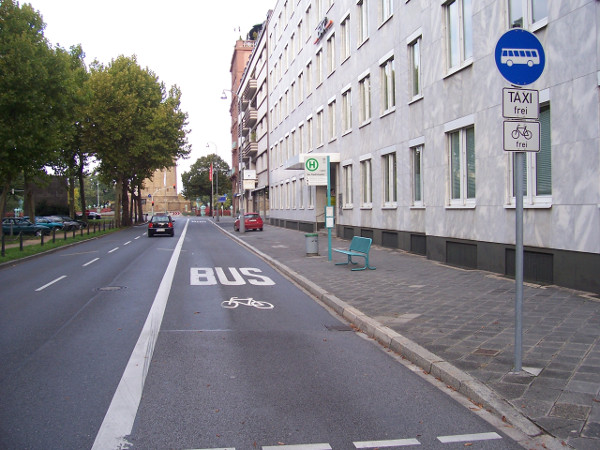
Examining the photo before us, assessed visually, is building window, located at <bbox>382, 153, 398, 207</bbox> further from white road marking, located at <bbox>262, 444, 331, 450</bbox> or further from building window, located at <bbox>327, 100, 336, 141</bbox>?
white road marking, located at <bbox>262, 444, 331, 450</bbox>

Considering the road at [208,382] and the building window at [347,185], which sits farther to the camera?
the building window at [347,185]

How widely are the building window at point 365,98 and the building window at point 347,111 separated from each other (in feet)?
4.85

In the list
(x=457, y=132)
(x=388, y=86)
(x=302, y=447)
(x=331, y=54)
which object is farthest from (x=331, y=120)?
(x=302, y=447)

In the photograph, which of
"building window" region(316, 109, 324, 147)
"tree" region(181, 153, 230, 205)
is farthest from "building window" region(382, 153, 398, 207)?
"tree" region(181, 153, 230, 205)

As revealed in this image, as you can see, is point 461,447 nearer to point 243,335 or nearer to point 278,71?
point 243,335

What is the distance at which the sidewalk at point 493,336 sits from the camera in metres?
4.22

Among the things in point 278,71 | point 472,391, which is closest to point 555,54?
point 472,391

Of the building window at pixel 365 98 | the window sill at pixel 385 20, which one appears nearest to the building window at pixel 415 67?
the window sill at pixel 385 20

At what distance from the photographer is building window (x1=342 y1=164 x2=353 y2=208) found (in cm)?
2464

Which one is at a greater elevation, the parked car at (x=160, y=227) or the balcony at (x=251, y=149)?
the balcony at (x=251, y=149)

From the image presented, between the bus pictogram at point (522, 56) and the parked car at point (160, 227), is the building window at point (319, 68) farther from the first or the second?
the bus pictogram at point (522, 56)

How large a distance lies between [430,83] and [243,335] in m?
10.9

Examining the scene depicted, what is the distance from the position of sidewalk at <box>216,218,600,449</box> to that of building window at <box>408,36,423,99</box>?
7178 millimetres

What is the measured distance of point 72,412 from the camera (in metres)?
4.25
